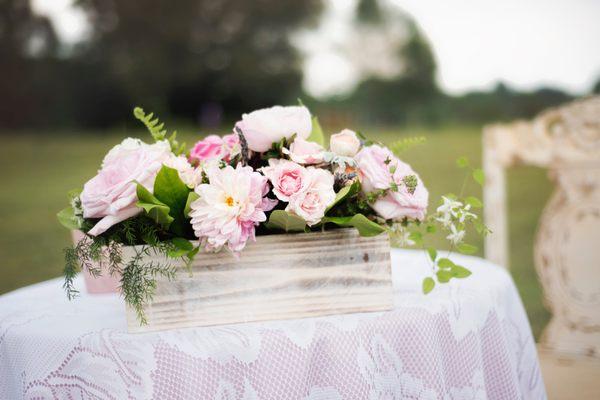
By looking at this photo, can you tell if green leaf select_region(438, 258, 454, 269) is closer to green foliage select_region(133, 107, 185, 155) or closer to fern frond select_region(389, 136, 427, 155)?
fern frond select_region(389, 136, 427, 155)

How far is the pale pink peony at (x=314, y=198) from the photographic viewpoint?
3.84ft

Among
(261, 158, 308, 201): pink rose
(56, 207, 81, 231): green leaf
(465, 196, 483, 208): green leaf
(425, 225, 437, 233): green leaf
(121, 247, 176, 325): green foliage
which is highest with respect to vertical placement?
(261, 158, 308, 201): pink rose

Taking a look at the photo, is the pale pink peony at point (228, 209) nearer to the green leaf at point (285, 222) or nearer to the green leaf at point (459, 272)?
the green leaf at point (285, 222)

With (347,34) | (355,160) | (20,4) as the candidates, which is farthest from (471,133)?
(355,160)

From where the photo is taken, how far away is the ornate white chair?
265 centimetres

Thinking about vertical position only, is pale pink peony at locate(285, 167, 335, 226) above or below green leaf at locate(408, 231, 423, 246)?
above

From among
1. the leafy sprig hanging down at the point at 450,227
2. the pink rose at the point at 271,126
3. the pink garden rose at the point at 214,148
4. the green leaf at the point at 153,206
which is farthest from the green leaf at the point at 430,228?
the green leaf at the point at 153,206

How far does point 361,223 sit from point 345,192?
0.07 meters

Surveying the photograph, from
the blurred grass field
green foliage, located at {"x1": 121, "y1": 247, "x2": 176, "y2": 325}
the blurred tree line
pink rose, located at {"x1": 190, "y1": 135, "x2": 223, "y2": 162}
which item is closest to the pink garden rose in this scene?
pink rose, located at {"x1": 190, "y1": 135, "x2": 223, "y2": 162}

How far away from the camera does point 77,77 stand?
8.27m

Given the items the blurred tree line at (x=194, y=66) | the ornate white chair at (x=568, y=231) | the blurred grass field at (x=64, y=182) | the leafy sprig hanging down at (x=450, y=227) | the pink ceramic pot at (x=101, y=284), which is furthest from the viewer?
the blurred tree line at (x=194, y=66)

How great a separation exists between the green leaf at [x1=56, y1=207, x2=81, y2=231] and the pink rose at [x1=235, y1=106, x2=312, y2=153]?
14.9 inches

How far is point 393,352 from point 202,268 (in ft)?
1.33

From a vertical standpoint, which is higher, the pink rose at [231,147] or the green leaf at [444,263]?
the pink rose at [231,147]
